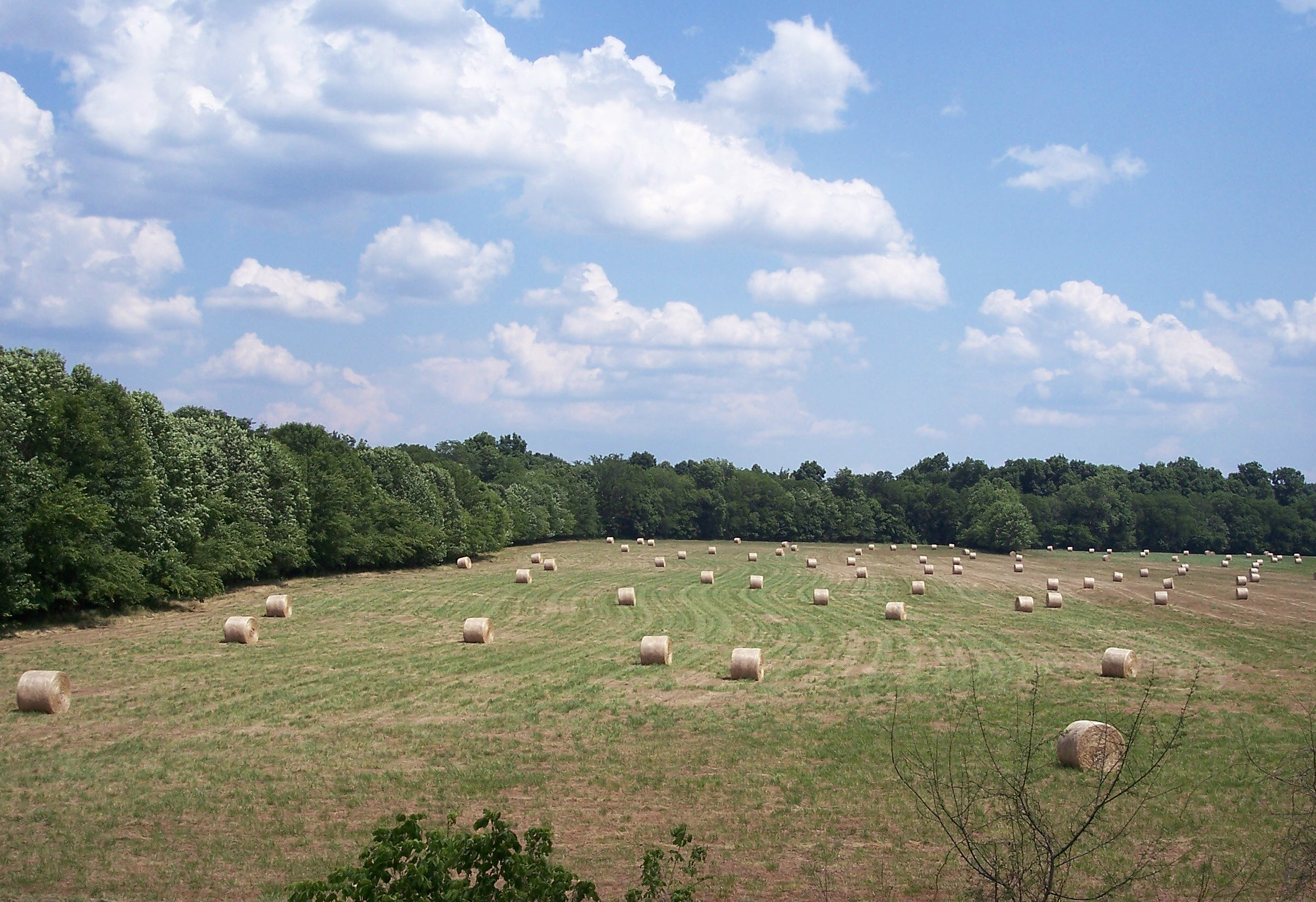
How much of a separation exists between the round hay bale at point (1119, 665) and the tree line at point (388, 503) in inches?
1246

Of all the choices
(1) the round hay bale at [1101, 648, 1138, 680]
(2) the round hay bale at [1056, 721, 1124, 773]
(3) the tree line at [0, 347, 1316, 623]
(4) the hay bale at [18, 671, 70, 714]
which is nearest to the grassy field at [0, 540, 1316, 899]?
(4) the hay bale at [18, 671, 70, 714]

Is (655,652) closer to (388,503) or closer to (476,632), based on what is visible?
(476,632)

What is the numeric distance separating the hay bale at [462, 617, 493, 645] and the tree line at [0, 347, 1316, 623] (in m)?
13.8

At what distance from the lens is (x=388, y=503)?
6662 cm

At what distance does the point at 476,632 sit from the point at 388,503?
Answer: 3660 cm

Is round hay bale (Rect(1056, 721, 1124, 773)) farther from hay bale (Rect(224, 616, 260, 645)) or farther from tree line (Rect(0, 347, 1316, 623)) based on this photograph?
tree line (Rect(0, 347, 1316, 623))

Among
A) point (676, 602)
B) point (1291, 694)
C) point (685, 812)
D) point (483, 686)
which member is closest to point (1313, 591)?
point (676, 602)

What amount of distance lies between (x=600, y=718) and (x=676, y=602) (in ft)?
85.2

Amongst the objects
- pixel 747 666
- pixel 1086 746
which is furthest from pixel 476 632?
pixel 1086 746

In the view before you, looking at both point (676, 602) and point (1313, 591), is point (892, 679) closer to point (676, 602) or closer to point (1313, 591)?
point (676, 602)

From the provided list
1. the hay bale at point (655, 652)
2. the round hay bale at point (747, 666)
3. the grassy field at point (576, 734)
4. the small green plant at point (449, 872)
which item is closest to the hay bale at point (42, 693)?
the grassy field at point (576, 734)

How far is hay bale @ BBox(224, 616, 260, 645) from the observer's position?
32.0 m

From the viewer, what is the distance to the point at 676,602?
4650 centimetres

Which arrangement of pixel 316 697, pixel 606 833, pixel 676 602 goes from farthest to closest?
pixel 676 602 < pixel 316 697 < pixel 606 833
